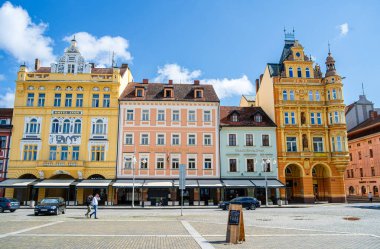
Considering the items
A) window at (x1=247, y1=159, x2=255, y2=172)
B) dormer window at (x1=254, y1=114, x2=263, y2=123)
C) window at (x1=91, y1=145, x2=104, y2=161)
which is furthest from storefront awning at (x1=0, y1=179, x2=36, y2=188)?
dormer window at (x1=254, y1=114, x2=263, y2=123)

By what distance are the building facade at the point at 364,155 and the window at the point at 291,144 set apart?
1971 cm

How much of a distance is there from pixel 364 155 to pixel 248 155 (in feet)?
93.8

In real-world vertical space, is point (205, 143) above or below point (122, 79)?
below

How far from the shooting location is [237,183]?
41125 mm

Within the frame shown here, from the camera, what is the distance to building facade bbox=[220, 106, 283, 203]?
43031 mm

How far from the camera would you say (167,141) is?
43219mm

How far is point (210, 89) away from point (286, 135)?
505 inches

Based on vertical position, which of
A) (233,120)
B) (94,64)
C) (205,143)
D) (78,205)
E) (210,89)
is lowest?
(78,205)

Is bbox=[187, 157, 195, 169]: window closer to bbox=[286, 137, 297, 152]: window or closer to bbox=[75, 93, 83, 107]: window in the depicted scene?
bbox=[286, 137, 297, 152]: window

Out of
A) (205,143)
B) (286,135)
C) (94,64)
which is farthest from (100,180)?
(286,135)

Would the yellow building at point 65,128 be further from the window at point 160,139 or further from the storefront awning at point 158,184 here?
the window at point 160,139

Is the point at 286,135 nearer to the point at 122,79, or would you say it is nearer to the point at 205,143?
the point at 205,143

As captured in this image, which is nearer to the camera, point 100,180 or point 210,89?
point 100,180

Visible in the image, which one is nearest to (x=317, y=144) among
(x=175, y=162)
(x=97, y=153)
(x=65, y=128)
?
(x=175, y=162)
